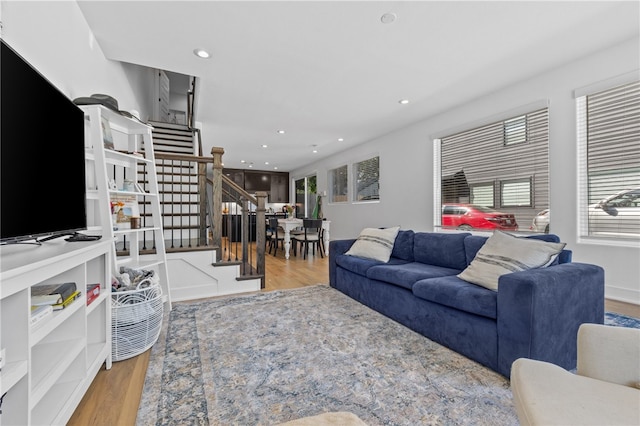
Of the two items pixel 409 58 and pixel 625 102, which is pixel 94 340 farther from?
pixel 625 102

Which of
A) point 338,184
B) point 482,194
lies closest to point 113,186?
point 482,194

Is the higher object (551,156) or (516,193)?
(551,156)

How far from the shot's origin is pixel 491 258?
7.02ft

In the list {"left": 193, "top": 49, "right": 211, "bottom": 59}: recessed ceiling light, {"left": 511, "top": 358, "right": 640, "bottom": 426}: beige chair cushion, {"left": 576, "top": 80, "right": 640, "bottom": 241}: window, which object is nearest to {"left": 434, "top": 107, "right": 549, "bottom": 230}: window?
{"left": 576, "top": 80, "right": 640, "bottom": 241}: window

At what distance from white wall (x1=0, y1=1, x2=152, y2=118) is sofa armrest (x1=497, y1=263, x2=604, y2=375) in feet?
8.41

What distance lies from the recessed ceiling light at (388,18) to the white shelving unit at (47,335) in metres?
2.61

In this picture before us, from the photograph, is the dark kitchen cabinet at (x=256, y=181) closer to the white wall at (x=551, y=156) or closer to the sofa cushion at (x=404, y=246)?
the white wall at (x=551, y=156)

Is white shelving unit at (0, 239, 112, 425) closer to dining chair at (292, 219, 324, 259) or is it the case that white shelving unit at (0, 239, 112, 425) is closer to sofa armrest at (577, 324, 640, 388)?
sofa armrest at (577, 324, 640, 388)

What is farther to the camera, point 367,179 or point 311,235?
point 367,179

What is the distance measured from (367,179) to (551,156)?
3.87 metres

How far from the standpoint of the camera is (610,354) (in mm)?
968

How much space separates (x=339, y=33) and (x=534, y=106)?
2572 mm

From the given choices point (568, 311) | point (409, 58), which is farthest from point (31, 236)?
point (409, 58)

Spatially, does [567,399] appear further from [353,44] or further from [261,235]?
[261,235]
